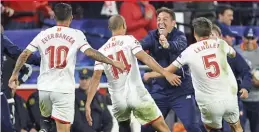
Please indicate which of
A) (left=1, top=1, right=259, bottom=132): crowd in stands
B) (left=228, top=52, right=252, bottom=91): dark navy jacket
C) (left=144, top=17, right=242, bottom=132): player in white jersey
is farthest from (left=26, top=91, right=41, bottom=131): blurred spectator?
(left=228, top=52, right=252, bottom=91): dark navy jacket

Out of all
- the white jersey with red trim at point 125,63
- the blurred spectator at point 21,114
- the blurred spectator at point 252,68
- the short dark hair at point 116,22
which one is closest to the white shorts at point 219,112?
the white jersey with red trim at point 125,63

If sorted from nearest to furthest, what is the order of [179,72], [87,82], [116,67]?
[116,67]
[179,72]
[87,82]

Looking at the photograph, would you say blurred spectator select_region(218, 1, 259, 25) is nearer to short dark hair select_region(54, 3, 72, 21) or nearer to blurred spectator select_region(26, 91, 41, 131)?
blurred spectator select_region(26, 91, 41, 131)

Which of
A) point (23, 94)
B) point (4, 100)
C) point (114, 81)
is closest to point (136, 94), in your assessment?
point (114, 81)

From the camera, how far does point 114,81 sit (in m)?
12.9

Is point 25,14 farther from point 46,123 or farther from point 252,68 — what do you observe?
point 46,123

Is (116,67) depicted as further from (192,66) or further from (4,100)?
(4,100)

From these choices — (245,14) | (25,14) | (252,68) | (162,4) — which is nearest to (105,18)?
(162,4)

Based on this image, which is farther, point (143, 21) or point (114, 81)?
point (143, 21)

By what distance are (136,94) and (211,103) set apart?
3.16ft

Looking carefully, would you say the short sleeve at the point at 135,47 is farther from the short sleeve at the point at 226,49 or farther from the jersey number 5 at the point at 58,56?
the short sleeve at the point at 226,49

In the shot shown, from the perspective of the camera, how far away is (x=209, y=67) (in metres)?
12.7

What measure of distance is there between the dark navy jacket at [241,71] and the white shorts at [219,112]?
83 cm

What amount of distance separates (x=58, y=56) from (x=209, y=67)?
189cm
